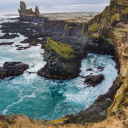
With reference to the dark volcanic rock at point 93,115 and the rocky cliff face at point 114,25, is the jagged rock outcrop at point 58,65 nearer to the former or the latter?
the rocky cliff face at point 114,25

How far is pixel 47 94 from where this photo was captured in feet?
80.7

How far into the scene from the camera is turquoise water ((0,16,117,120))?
2038cm

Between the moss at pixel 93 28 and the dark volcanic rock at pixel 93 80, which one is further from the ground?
the moss at pixel 93 28

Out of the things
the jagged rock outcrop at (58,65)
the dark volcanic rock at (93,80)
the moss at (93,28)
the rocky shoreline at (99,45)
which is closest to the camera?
the rocky shoreline at (99,45)

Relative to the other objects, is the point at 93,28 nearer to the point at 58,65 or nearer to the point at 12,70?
the point at 58,65

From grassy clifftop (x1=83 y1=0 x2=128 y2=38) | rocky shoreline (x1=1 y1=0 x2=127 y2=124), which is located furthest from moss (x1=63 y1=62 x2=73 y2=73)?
grassy clifftop (x1=83 y1=0 x2=128 y2=38)

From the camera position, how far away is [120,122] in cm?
830

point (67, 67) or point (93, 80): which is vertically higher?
point (67, 67)

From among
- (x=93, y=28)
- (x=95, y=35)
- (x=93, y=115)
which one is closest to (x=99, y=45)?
(x=95, y=35)

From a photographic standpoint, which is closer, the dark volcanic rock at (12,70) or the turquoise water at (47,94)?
the turquoise water at (47,94)

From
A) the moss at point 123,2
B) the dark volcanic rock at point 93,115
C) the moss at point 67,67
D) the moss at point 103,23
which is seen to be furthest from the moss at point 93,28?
the dark volcanic rock at point 93,115

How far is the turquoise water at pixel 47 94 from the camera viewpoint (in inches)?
802

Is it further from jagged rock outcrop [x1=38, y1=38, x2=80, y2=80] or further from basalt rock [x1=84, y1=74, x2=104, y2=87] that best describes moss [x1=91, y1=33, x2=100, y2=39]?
basalt rock [x1=84, y1=74, x2=104, y2=87]

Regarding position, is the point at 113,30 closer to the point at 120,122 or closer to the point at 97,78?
the point at 97,78
